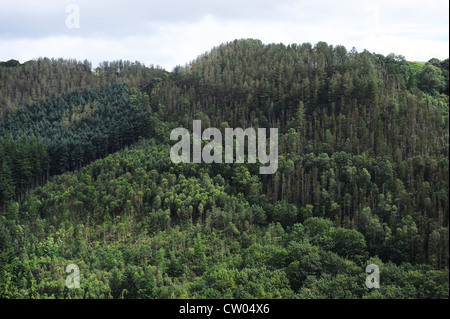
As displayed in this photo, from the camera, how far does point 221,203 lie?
7144cm

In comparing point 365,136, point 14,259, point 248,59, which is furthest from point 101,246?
point 248,59

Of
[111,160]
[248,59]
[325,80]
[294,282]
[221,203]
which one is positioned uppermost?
[248,59]

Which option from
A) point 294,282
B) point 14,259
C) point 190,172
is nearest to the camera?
point 294,282

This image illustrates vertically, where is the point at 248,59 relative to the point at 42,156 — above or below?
above

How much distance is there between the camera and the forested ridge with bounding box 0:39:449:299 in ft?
168

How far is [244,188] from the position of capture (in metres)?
75.5

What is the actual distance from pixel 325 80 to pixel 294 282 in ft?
172

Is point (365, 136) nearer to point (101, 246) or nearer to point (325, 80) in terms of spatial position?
point (325, 80)

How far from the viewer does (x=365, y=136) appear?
75.4 m

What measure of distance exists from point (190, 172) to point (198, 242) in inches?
877

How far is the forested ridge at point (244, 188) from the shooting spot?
51344 millimetres
